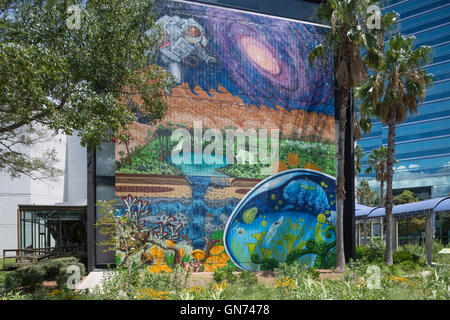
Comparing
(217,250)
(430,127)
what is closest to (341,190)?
(217,250)

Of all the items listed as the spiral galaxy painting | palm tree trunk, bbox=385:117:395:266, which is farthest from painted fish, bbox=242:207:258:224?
palm tree trunk, bbox=385:117:395:266

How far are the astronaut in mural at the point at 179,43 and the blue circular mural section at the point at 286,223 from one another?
21.5 feet

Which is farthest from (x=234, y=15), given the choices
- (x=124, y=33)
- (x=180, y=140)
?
(x=124, y=33)

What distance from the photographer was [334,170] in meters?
21.2

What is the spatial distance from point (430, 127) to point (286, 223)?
97733 mm

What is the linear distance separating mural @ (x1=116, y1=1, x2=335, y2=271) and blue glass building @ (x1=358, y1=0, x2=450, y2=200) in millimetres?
90949

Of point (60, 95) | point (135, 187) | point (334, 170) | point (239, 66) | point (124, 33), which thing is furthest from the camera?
point (334, 170)

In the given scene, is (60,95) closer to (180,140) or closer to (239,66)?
(180,140)

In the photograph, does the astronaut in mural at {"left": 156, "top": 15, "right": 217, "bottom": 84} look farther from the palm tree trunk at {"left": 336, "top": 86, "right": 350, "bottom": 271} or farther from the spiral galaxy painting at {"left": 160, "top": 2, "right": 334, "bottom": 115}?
the palm tree trunk at {"left": 336, "top": 86, "right": 350, "bottom": 271}

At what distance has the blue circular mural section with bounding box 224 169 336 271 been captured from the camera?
62.3 feet

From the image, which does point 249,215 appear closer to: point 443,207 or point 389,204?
point 389,204
